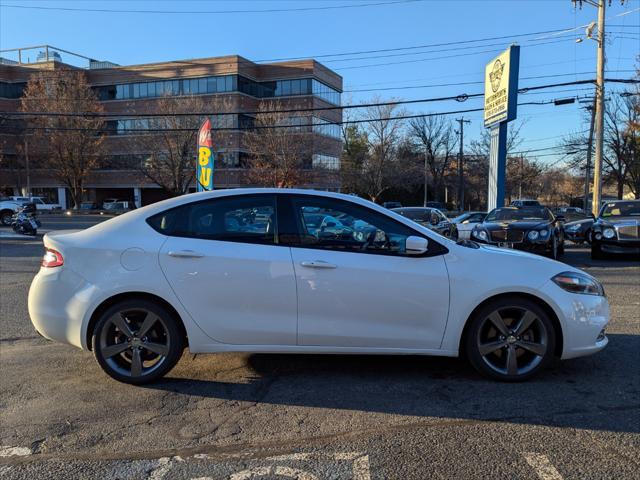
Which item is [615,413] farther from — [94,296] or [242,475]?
[94,296]

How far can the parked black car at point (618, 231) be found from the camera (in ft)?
40.3

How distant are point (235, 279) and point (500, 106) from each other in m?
17.0

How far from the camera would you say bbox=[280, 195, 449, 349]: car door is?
409 cm

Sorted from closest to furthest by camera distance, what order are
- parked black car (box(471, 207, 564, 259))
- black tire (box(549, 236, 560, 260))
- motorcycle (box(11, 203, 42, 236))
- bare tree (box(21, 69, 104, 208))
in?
parked black car (box(471, 207, 564, 259)) → black tire (box(549, 236, 560, 260)) → motorcycle (box(11, 203, 42, 236)) → bare tree (box(21, 69, 104, 208))

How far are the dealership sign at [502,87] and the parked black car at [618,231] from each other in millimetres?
5801

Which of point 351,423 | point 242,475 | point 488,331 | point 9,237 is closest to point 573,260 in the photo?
point 488,331

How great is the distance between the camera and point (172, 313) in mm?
4230

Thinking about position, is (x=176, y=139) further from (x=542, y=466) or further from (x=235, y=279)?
(x=542, y=466)

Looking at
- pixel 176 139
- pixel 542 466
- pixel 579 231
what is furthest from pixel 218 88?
pixel 542 466

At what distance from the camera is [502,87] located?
18625 millimetres

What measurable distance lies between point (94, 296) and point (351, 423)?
2257 mm

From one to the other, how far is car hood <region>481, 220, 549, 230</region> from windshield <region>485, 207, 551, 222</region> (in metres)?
0.48

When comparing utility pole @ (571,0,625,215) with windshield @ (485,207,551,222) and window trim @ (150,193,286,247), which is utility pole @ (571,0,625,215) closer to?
windshield @ (485,207,551,222)

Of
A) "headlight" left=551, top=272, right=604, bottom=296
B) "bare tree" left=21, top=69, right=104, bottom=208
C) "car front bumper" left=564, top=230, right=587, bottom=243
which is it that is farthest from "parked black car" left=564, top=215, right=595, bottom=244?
"bare tree" left=21, top=69, right=104, bottom=208
